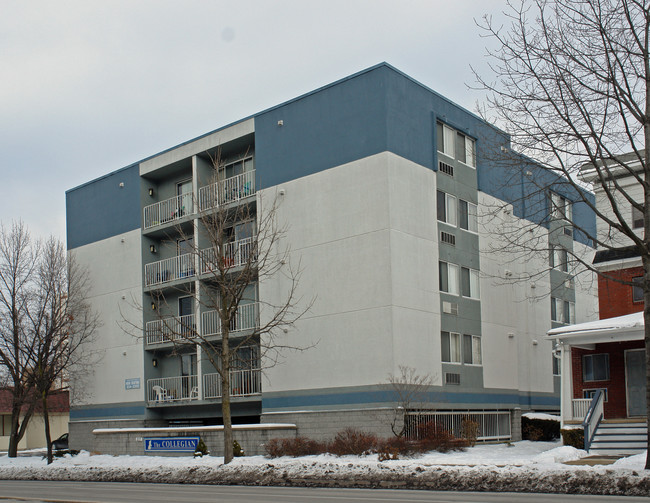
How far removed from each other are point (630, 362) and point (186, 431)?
17.0 meters

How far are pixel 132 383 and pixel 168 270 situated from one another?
5.79 metres

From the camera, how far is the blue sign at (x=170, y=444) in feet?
104

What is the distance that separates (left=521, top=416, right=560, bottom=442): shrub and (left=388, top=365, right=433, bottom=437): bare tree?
25.8ft

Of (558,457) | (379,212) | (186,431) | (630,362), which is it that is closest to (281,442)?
(186,431)

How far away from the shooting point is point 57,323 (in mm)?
38375

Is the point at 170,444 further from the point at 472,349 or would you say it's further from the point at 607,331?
the point at 607,331

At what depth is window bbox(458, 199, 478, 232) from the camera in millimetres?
34000

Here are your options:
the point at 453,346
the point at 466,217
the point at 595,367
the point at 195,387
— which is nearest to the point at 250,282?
the point at 195,387

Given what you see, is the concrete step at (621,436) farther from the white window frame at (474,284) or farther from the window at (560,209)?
the white window frame at (474,284)

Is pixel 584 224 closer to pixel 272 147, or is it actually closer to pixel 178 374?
pixel 272 147

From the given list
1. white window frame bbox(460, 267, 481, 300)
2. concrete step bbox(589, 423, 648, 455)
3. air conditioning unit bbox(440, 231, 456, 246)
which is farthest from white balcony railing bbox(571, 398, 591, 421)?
air conditioning unit bbox(440, 231, 456, 246)

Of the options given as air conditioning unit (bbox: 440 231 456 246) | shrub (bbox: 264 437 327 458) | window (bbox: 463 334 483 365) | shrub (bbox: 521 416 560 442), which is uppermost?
air conditioning unit (bbox: 440 231 456 246)

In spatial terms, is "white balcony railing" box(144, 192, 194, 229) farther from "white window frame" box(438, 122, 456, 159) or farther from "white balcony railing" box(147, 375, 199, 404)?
"white window frame" box(438, 122, 456, 159)

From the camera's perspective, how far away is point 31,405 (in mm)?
37031
